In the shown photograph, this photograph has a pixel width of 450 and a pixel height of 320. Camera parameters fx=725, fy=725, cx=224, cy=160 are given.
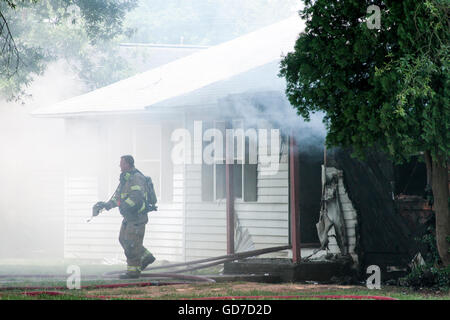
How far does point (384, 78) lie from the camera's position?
9.43 m

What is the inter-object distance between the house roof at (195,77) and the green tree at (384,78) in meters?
4.57

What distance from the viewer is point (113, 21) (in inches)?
938

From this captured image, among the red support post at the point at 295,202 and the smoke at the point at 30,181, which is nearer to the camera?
the red support post at the point at 295,202

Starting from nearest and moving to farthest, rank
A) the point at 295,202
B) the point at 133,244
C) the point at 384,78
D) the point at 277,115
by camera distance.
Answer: the point at 384,78, the point at 295,202, the point at 133,244, the point at 277,115

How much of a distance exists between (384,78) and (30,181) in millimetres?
18595

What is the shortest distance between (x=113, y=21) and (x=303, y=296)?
16561 mm

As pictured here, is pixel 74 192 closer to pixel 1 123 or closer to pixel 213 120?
pixel 213 120

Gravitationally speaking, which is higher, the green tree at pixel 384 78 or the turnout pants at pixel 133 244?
the green tree at pixel 384 78

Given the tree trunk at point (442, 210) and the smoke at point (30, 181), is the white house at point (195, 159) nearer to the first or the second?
the tree trunk at point (442, 210)

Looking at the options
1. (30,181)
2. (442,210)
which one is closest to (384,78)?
(442,210)

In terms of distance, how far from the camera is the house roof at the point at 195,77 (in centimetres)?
1683

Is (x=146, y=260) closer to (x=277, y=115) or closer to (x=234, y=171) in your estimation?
(x=234, y=171)

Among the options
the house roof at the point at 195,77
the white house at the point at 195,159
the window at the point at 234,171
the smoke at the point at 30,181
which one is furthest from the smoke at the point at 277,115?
the smoke at the point at 30,181

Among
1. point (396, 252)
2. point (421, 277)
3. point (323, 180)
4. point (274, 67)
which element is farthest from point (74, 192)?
point (421, 277)
